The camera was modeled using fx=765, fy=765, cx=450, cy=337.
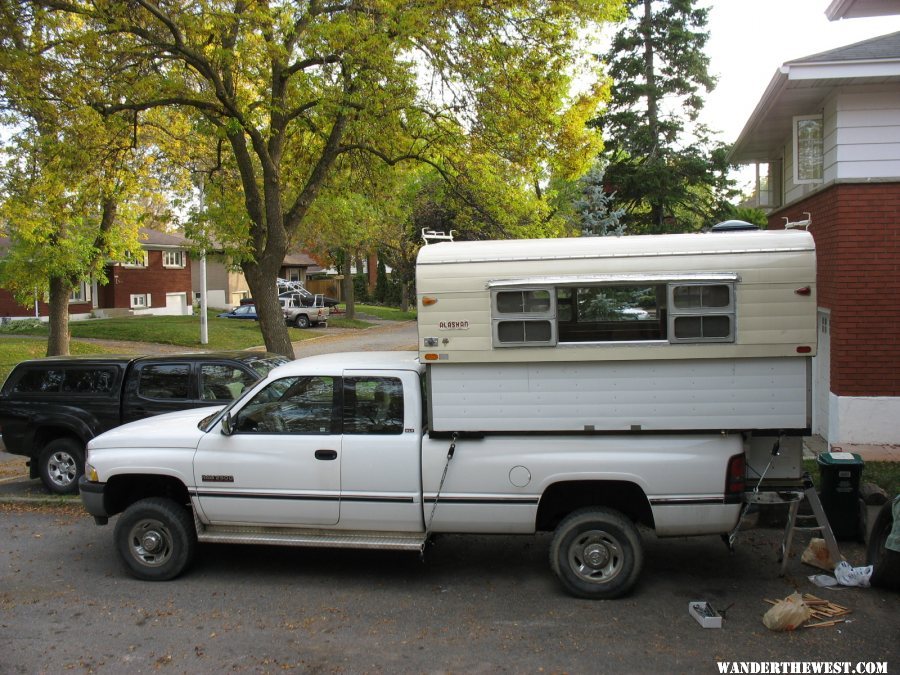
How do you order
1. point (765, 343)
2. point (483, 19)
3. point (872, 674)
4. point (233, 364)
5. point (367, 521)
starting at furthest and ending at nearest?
1. point (483, 19)
2. point (233, 364)
3. point (367, 521)
4. point (765, 343)
5. point (872, 674)

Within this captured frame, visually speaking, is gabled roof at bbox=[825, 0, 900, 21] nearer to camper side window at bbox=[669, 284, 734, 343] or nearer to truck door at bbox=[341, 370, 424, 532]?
camper side window at bbox=[669, 284, 734, 343]

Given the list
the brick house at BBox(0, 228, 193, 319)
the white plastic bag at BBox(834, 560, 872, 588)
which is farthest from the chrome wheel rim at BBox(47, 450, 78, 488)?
the brick house at BBox(0, 228, 193, 319)

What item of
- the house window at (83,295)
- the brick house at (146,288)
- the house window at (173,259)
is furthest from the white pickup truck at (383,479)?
the house window at (173,259)

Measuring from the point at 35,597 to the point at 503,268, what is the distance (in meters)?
4.48

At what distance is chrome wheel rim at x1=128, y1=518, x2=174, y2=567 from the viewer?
20.7ft

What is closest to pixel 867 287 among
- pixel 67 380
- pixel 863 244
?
pixel 863 244

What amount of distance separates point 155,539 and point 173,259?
124 ft

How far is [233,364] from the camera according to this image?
9.20 m

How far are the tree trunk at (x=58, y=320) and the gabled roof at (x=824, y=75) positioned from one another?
16.4 meters

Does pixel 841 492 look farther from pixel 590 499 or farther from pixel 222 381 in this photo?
pixel 222 381

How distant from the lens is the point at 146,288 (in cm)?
3922

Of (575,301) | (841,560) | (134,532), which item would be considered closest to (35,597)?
(134,532)

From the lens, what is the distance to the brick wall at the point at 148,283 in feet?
123

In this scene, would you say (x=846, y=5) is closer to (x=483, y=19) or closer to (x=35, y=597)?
(x=483, y=19)
